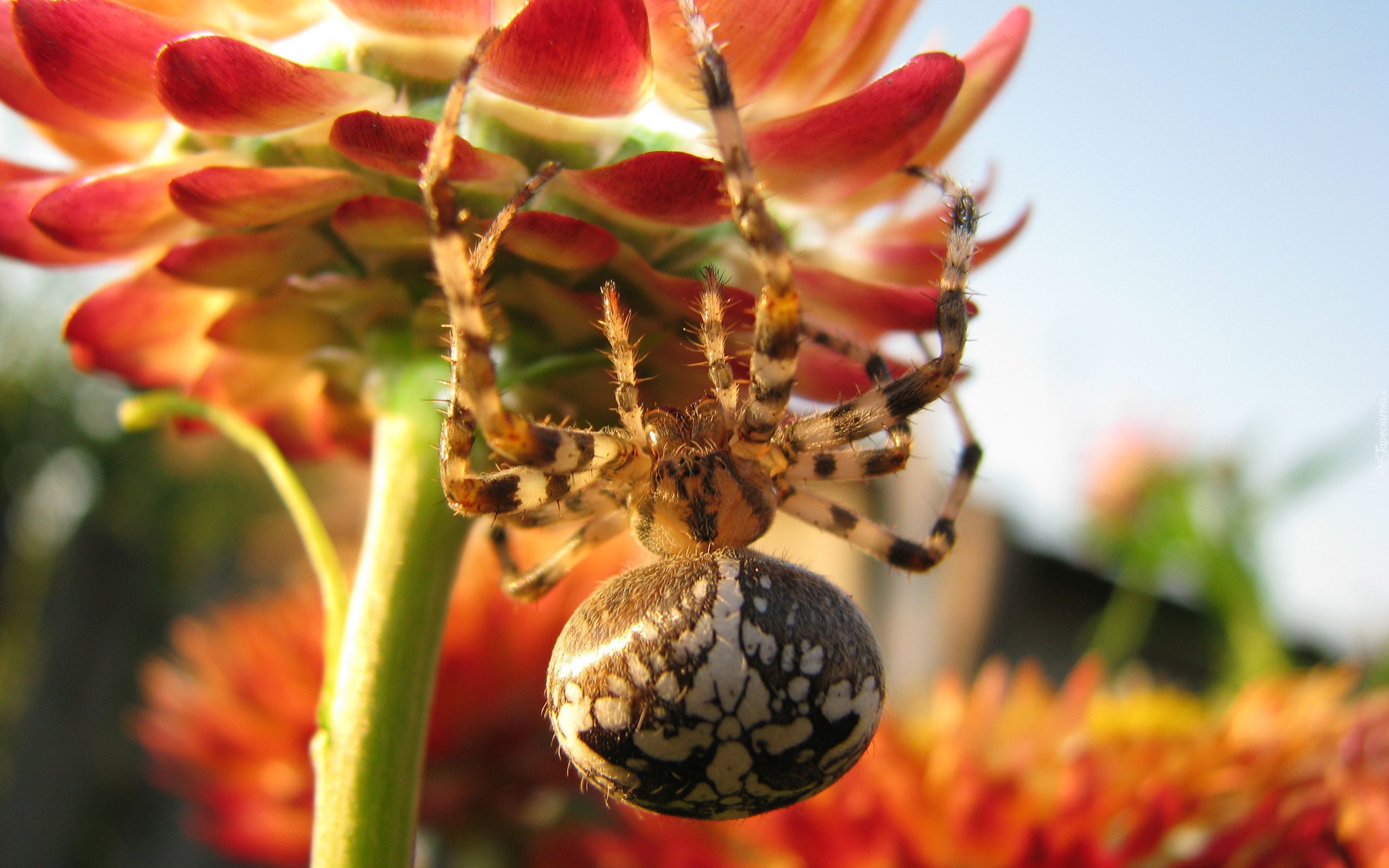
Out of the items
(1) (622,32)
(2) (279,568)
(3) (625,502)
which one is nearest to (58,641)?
(2) (279,568)

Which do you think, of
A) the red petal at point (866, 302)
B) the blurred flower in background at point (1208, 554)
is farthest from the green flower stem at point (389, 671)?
the blurred flower in background at point (1208, 554)

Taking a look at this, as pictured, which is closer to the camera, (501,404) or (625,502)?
(501,404)

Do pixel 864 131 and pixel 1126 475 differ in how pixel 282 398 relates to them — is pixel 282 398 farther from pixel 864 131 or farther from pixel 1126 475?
pixel 1126 475

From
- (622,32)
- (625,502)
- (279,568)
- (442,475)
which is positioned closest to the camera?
(622,32)

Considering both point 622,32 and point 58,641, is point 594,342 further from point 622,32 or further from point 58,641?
point 58,641

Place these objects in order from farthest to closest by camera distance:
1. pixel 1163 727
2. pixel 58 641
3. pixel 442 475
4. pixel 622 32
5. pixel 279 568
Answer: pixel 279 568 → pixel 58 641 → pixel 1163 727 → pixel 442 475 → pixel 622 32

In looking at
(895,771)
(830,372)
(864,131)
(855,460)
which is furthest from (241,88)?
(895,771)

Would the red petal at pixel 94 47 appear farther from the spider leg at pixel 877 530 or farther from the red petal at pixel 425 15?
the spider leg at pixel 877 530
